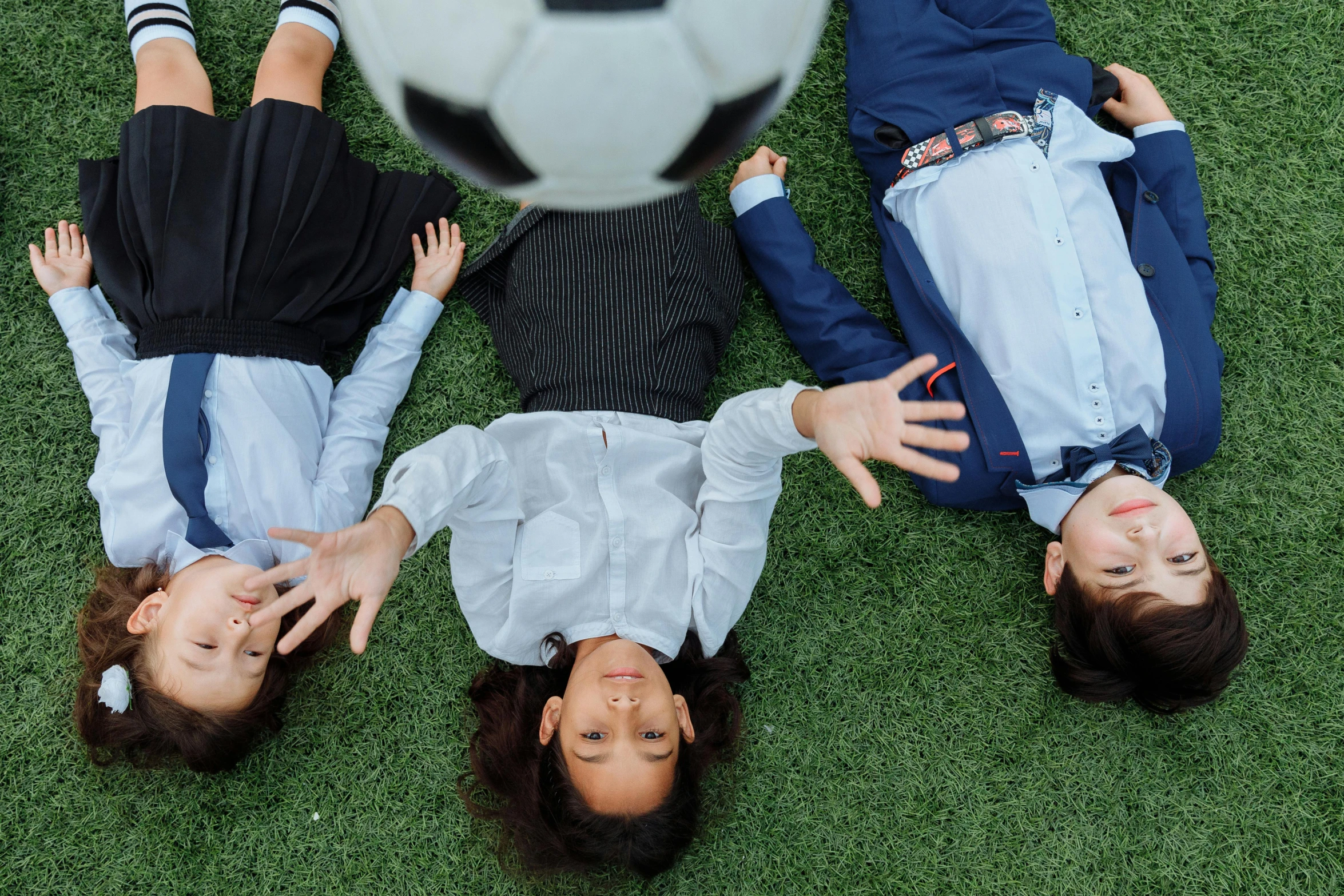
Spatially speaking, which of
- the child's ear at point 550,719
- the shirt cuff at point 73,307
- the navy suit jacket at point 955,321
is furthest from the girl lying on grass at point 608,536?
the shirt cuff at point 73,307

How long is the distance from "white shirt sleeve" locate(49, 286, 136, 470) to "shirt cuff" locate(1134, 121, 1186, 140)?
181cm

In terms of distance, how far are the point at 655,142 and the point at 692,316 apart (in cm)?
79

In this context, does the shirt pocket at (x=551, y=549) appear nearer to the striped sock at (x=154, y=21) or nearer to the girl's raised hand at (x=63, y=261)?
the girl's raised hand at (x=63, y=261)

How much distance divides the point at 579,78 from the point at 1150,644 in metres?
1.24

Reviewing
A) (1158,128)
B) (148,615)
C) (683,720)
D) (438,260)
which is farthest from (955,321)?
(148,615)

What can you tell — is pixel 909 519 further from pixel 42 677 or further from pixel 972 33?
pixel 42 677

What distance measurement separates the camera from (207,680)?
4.33ft

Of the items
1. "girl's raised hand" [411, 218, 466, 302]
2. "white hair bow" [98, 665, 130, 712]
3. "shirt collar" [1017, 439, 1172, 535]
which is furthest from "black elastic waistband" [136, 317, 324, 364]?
"shirt collar" [1017, 439, 1172, 535]

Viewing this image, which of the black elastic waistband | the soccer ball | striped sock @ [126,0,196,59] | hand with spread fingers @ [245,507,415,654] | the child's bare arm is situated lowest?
the black elastic waistband

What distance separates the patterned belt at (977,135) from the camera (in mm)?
1457

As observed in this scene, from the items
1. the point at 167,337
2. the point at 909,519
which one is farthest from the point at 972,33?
the point at 167,337

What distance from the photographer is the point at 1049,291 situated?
4.68ft

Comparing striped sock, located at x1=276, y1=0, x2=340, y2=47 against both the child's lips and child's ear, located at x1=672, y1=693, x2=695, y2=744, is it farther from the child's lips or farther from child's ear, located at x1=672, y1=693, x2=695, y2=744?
the child's lips

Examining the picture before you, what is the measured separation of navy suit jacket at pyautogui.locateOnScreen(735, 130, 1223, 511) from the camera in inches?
56.8
